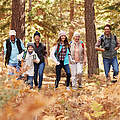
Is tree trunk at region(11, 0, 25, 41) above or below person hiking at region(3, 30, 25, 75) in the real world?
above

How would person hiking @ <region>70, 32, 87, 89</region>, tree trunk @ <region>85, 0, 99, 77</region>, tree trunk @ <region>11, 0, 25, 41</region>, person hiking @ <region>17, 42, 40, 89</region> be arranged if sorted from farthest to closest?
1. tree trunk @ <region>85, 0, 99, 77</region>
2. tree trunk @ <region>11, 0, 25, 41</region>
3. person hiking @ <region>70, 32, 87, 89</region>
4. person hiking @ <region>17, 42, 40, 89</region>

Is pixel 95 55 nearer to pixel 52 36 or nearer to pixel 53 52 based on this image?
pixel 53 52

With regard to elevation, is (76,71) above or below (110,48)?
below

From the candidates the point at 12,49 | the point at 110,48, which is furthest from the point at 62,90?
the point at 12,49

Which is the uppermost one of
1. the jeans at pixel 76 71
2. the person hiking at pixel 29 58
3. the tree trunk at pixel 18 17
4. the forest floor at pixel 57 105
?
the tree trunk at pixel 18 17

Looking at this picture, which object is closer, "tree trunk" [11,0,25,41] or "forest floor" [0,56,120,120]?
"forest floor" [0,56,120,120]

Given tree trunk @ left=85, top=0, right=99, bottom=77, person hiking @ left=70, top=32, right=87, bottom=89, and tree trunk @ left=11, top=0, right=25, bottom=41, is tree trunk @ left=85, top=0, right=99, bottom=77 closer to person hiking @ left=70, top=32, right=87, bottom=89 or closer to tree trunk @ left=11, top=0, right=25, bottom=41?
person hiking @ left=70, top=32, right=87, bottom=89

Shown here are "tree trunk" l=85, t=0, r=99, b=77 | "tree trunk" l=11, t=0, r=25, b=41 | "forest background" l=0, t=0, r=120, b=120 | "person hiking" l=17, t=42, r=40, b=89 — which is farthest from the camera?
"tree trunk" l=85, t=0, r=99, b=77

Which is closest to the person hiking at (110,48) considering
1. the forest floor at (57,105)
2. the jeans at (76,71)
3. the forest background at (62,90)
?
the forest background at (62,90)

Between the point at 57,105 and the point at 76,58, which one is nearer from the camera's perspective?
the point at 57,105

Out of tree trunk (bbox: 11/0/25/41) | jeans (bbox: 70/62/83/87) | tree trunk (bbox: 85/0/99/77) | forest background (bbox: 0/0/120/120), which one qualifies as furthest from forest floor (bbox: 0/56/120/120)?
tree trunk (bbox: 85/0/99/77)

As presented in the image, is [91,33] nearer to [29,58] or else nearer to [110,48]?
[110,48]

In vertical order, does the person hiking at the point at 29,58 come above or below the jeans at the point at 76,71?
above

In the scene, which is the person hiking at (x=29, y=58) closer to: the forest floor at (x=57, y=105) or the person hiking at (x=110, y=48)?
the person hiking at (x=110, y=48)
